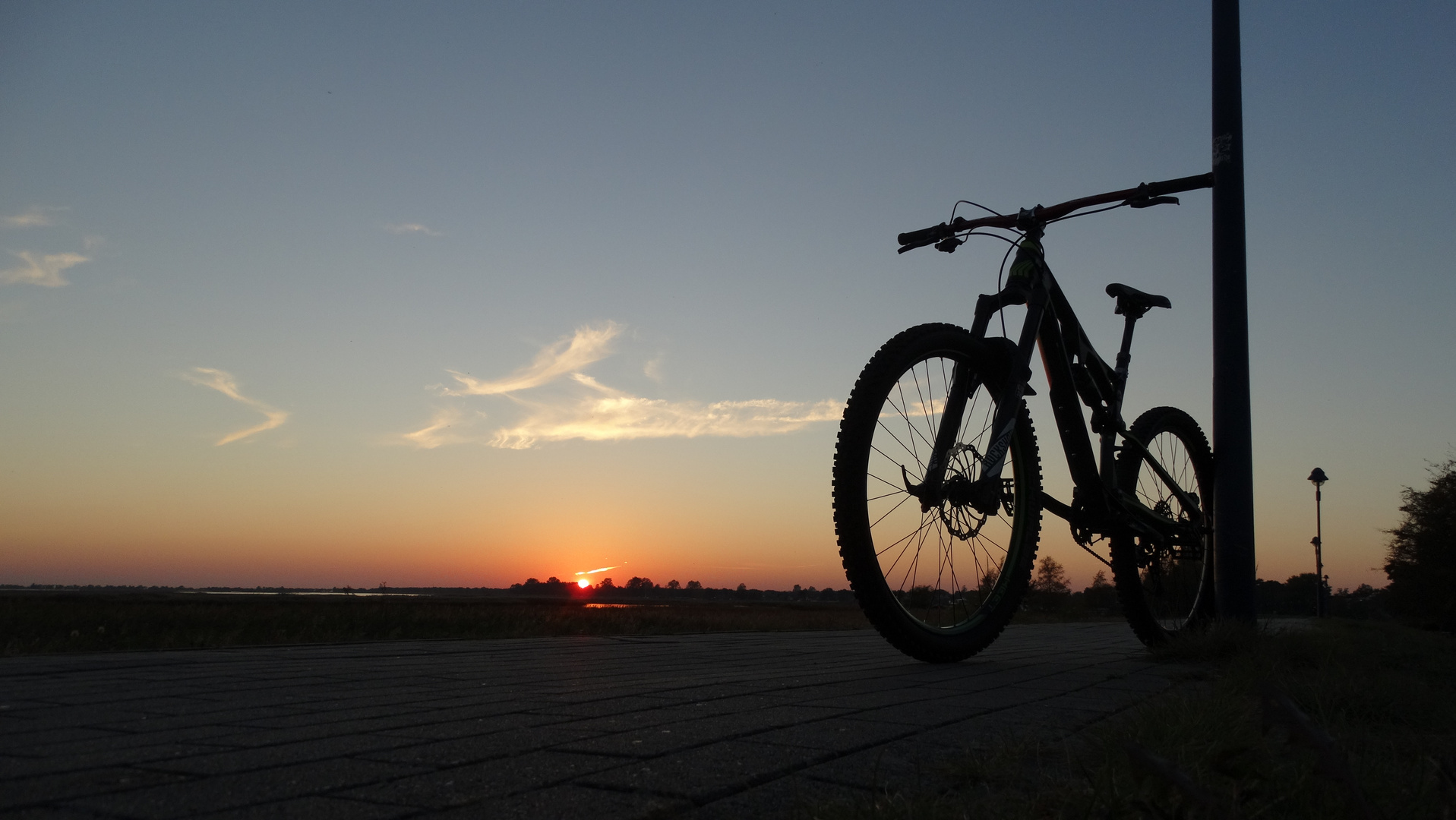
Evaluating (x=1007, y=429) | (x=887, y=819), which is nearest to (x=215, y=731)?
(x=887, y=819)

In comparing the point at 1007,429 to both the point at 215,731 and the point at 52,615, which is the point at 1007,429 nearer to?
the point at 215,731

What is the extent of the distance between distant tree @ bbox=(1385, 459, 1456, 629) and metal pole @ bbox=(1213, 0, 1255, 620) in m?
25.1

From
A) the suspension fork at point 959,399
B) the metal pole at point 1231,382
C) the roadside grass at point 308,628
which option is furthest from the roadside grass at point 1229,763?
the roadside grass at point 308,628

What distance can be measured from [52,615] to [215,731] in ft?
80.5

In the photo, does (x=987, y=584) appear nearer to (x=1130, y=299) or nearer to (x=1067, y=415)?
(x=1067, y=415)

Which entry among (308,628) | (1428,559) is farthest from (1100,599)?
(308,628)

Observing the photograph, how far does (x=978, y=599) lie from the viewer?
477cm

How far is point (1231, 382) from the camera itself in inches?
232

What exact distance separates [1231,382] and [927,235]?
2.35 meters

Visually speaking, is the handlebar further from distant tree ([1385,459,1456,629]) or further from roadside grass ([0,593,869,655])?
distant tree ([1385,459,1456,629])

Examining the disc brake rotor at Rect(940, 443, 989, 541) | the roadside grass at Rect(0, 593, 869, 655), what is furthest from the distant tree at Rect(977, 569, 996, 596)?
the roadside grass at Rect(0, 593, 869, 655)

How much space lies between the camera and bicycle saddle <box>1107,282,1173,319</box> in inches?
249

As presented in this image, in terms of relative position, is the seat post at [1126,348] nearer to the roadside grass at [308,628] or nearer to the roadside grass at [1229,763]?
the roadside grass at [1229,763]

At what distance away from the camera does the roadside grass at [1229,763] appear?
103cm
